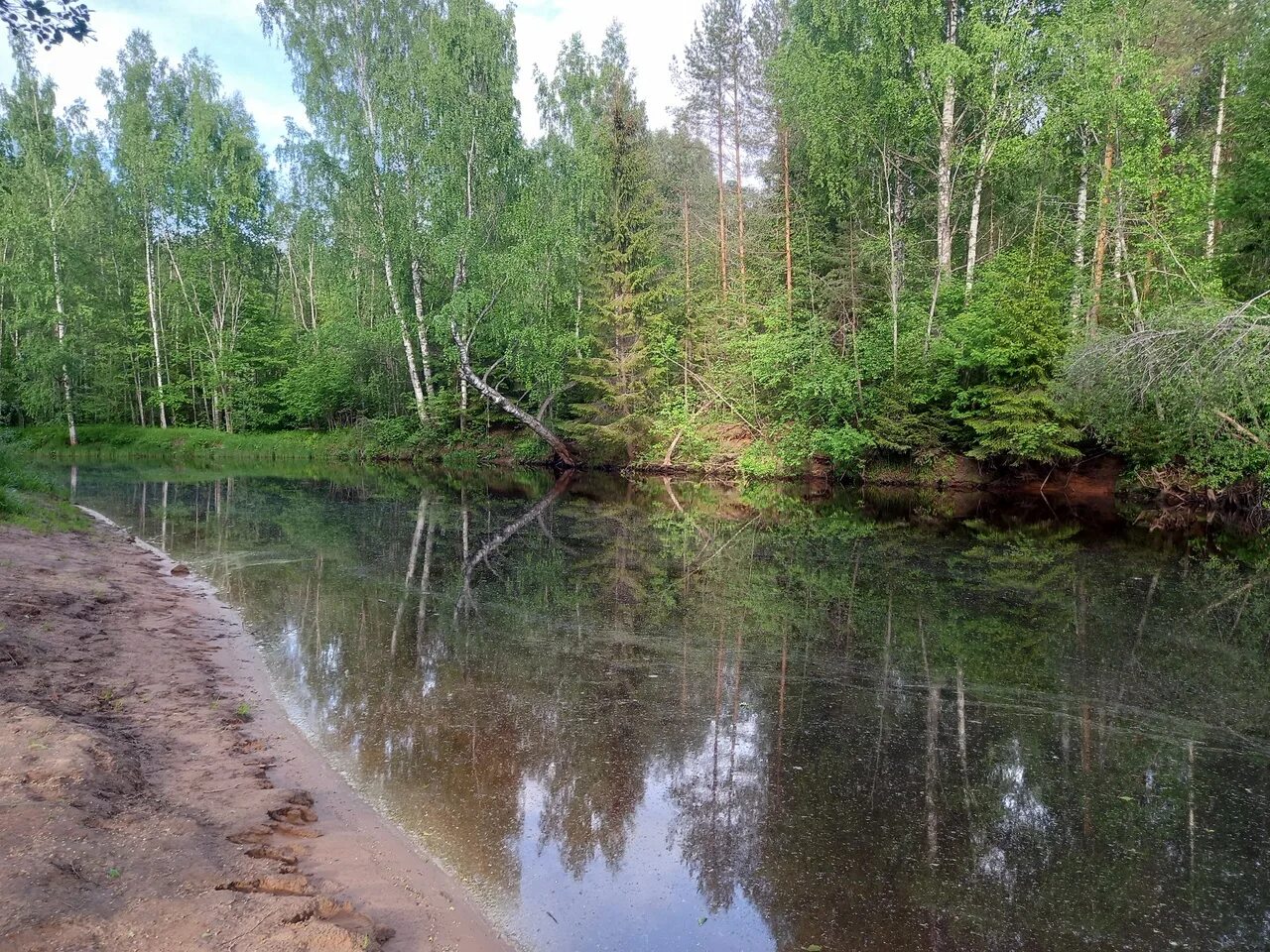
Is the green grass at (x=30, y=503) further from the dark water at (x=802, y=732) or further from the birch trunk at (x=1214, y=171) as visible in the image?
the birch trunk at (x=1214, y=171)

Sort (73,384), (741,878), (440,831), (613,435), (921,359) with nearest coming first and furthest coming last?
Result: (741,878)
(440,831)
(921,359)
(613,435)
(73,384)

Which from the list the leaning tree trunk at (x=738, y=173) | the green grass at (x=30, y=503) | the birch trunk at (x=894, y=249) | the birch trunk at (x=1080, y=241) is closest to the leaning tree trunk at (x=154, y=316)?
the green grass at (x=30, y=503)

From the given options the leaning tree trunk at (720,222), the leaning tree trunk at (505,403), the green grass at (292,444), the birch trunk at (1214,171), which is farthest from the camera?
the green grass at (292,444)

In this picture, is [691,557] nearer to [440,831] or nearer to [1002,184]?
[440,831]

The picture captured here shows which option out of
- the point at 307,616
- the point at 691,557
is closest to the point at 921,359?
the point at 691,557

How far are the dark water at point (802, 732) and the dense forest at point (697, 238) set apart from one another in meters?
4.48

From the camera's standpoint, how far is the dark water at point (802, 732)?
399 cm

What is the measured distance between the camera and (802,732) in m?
6.01

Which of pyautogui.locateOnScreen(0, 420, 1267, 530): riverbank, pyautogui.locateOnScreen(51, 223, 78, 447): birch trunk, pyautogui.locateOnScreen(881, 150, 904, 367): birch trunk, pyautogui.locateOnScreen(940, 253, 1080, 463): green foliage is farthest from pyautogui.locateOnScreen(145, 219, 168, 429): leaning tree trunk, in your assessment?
pyautogui.locateOnScreen(940, 253, 1080, 463): green foliage

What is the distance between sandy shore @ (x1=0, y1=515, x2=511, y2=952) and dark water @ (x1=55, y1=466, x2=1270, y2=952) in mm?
344

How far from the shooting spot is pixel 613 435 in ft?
89.6

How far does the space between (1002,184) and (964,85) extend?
369 cm

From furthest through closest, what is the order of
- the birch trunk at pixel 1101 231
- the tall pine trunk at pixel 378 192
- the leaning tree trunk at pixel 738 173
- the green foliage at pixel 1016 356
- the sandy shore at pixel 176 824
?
the tall pine trunk at pixel 378 192
the leaning tree trunk at pixel 738 173
the green foliage at pixel 1016 356
the birch trunk at pixel 1101 231
the sandy shore at pixel 176 824

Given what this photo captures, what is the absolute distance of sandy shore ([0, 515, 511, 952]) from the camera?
3.05 meters
